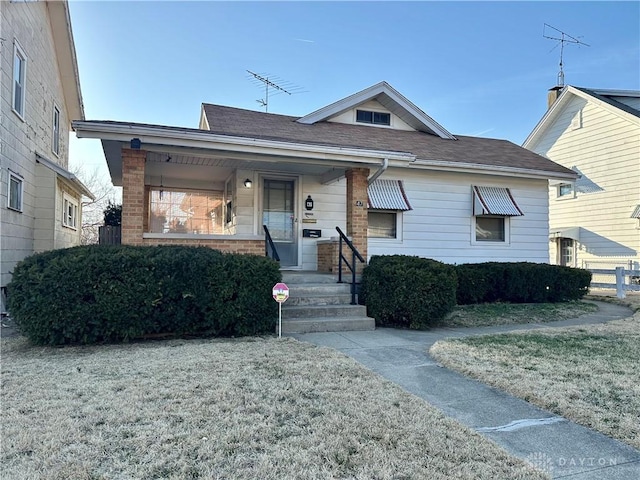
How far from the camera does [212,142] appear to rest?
24.1 feet

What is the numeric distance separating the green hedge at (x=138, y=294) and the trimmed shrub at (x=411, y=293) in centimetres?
195

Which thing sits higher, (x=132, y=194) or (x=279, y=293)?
(x=132, y=194)

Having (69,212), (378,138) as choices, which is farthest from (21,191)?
(378,138)

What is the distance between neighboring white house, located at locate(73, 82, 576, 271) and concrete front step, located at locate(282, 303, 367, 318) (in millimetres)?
1664

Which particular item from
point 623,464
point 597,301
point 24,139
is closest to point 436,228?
point 597,301

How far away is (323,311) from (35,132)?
25.9ft

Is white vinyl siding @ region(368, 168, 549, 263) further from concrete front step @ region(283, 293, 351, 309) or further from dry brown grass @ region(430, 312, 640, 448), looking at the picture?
dry brown grass @ region(430, 312, 640, 448)

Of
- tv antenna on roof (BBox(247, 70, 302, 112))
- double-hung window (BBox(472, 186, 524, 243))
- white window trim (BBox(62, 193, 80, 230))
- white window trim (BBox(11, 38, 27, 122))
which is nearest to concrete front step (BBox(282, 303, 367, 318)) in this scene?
double-hung window (BBox(472, 186, 524, 243))

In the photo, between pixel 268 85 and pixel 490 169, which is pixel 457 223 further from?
pixel 268 85

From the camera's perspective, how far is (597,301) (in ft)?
40.0

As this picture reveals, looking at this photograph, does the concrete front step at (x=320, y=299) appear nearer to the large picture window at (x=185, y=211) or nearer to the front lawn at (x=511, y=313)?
the front lawn at (x=511, y=313)

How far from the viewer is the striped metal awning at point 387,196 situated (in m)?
10.3

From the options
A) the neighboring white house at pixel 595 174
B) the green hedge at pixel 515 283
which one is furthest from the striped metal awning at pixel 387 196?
the neighboring white house at pixel 595 174

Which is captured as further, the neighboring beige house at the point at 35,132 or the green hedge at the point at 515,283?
the green hedge at the point at 515,283
